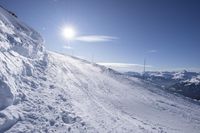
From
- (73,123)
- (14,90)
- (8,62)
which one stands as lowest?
(73,123)

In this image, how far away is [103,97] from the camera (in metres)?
25.6

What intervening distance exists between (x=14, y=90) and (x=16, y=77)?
199 cm

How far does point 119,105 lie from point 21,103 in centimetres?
1332

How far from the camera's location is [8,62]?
633 inches

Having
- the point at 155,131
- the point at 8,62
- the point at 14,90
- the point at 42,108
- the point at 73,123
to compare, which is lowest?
the point at 155,131

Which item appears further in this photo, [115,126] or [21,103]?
[115,126]

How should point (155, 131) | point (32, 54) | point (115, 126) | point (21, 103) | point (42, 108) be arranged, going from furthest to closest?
point (32, 54), point (155, 131), point (115, 126), point (42, 108), point (21, 103)

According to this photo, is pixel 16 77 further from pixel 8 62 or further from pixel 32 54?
pixel 32 54

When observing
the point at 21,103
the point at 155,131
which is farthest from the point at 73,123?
the point at 155,131

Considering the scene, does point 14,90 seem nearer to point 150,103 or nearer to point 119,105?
point 119,105

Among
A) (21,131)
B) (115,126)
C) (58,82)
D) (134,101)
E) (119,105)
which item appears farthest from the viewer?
(134,101)

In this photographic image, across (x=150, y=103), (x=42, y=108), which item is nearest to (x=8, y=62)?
(x=42, y=108)

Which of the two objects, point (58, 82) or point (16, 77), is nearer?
point (16, 77)

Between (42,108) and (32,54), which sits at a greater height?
(32,54)
